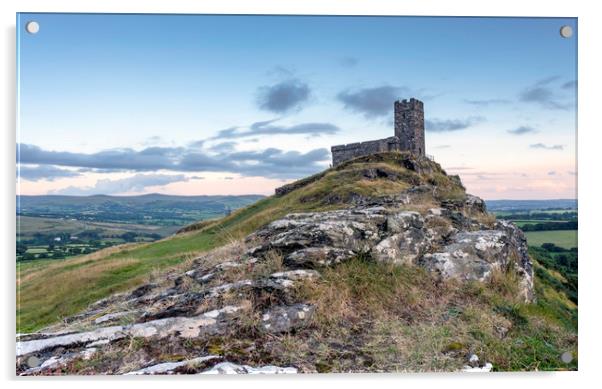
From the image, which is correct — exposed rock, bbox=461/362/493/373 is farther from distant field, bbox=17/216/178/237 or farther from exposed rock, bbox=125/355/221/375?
distant field, bbox=17/216/178/237

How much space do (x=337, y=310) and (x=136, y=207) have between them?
6.15 metres

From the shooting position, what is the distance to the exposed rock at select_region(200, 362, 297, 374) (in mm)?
5855

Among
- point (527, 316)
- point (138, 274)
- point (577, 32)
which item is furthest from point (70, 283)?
point (577, 32)

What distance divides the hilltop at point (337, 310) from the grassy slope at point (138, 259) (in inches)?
41.3

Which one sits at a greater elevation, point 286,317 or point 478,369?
point 286,317

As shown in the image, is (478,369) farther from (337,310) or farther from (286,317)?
(286,317)

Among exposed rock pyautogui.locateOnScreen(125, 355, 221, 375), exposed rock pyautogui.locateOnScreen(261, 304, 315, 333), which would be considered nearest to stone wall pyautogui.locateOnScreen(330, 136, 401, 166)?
exposed rock pyautogui.locateOnScreen(261, 304, 315, 333)

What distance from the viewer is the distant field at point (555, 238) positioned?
8.32 meters

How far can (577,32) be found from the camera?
27.8 feet

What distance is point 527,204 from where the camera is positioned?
9.65 metres

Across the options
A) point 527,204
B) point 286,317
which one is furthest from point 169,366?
point 527,204
